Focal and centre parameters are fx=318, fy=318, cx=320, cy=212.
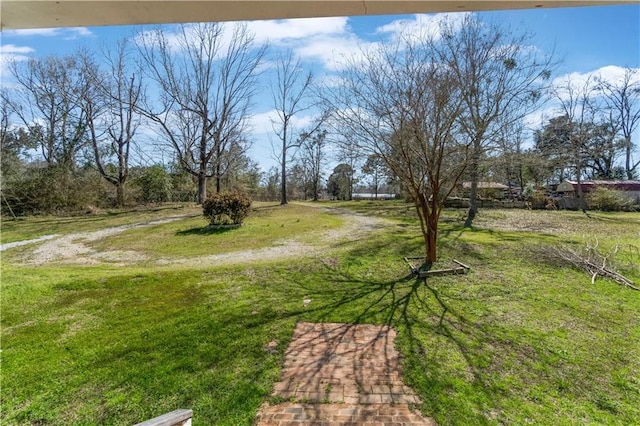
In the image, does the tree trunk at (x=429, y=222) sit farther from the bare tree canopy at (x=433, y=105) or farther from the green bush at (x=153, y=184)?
the green bush at (x=153, y=184)

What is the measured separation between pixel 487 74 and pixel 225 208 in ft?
26.2

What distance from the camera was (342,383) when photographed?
260 centimetres

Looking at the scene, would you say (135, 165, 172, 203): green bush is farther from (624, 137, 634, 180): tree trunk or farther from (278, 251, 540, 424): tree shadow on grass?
(624, 137, 634, 180): tree trunk

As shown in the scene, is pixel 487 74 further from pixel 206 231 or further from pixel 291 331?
pixel 206 231

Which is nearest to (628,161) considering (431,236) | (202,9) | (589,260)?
(589,260)

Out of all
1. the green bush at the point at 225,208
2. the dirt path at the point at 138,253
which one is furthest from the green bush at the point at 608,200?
the green bush at the point at 225,208

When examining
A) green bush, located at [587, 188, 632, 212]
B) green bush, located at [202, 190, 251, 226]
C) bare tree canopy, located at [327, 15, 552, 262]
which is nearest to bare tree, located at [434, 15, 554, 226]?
bare tree canopy, located at [327, 15, 552, 262]

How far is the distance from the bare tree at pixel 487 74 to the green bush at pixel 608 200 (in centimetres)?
1064

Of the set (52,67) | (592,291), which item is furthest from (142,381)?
(52,67)

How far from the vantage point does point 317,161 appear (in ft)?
96.6

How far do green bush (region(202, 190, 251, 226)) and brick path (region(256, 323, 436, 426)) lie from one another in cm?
754

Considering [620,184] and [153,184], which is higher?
[153,184]

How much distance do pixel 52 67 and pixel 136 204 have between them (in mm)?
7499

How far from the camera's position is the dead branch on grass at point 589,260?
199 inches
